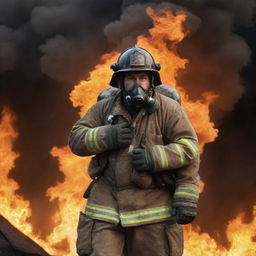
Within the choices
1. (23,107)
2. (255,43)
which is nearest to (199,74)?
(255,43)

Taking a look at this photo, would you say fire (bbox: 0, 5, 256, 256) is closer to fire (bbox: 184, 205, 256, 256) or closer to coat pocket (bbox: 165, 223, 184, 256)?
fire (bbox: 184, 205, 256, 256)

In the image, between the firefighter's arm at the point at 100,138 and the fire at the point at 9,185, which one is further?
the fire at the point at 9,185

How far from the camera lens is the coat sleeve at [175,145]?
11.7ft

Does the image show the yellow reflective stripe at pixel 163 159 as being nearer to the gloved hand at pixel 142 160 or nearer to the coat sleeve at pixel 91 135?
the gloved hand at pixel 142 160

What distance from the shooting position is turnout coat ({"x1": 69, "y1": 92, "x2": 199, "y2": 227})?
3631 mm

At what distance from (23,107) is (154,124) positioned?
11.2 m

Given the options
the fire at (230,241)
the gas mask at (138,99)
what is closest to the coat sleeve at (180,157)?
the gas mask at (138,99)

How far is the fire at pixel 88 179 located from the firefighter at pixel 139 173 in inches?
208

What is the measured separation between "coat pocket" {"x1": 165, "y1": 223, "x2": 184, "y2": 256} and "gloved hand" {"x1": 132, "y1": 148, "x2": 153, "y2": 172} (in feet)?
1.70

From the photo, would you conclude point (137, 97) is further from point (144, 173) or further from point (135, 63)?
point (144, 173)

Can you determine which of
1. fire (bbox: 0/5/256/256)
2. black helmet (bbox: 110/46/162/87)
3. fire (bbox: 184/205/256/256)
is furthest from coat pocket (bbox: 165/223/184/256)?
fire (bbox: 184/205/256/256)

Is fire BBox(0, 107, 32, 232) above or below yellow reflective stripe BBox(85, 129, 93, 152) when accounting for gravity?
below

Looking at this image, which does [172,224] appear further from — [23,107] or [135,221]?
[23,107]

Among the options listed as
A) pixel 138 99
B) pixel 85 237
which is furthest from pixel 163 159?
pixel 85 237
